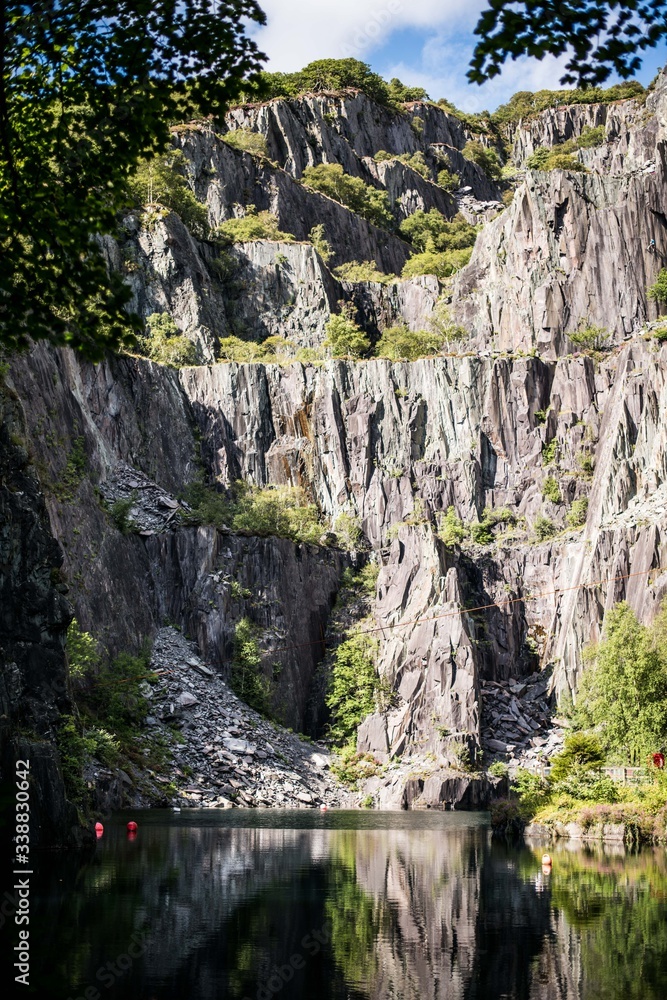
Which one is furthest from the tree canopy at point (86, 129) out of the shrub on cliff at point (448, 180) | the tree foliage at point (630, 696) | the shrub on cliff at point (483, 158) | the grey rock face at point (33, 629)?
the shrub on cliff at point (483, 158)

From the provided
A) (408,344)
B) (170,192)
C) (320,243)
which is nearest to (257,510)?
(408,344)

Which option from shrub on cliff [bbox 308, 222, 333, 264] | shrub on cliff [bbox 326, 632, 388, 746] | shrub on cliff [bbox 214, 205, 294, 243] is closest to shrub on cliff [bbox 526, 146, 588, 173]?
shrub on cliff [bbox 308, 222, 333, 264]

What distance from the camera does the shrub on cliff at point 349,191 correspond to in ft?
401

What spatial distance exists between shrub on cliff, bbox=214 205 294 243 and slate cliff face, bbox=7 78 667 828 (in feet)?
5.51

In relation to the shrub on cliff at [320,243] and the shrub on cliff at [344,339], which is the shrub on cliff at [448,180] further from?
the shrub on cliff at [344,339]

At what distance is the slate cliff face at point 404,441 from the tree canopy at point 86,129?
5057 centimetres

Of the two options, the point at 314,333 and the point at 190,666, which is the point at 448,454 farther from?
the point at 190,666

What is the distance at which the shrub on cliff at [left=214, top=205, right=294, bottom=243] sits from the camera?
353 feet

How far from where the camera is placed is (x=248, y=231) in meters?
108

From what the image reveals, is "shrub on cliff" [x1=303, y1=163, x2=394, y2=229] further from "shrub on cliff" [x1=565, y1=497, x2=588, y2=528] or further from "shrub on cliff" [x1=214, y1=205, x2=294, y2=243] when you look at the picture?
"shrub on cliff" [x1=565, y1=497, x2=588, y2=528]

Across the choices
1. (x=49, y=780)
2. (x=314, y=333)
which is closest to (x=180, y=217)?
(x=314, y=333)

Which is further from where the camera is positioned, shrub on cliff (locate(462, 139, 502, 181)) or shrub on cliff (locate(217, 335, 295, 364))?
shrub on cliff (locate(462, 139, 502, 181))

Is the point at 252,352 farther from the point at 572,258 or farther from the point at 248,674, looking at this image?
the point at 248,674

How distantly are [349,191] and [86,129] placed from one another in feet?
373
